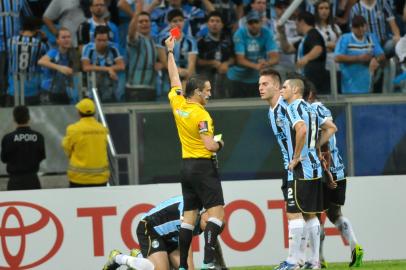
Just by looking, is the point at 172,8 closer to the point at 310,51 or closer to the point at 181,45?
the point at 181,45

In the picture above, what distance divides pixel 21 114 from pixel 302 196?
5.42 m

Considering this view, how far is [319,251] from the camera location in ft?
42.8

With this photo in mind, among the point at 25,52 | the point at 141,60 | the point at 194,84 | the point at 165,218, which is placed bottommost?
the point at 165,218

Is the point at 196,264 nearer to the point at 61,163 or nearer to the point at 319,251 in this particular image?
the point at 319,251

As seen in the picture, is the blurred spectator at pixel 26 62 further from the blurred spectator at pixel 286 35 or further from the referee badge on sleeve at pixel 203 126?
the referee badge on sleeve at pixel 203 126

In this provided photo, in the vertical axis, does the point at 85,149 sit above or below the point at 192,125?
below

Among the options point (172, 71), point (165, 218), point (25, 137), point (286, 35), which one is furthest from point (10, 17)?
point (165, 218)

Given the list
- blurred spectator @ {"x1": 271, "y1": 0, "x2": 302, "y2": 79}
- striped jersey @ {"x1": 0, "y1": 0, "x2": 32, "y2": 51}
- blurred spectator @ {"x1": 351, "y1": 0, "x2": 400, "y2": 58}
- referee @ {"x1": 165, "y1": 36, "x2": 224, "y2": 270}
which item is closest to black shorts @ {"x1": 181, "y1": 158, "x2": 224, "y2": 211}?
referee @ {"x1": 165, "y1": 36, "x2": 224, "y2": 270}

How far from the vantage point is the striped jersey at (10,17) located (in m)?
17.6

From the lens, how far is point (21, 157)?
16250mm

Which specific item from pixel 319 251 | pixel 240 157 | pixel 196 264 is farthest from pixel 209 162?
pixel 240 157

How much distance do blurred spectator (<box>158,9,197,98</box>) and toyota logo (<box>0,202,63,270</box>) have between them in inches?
110

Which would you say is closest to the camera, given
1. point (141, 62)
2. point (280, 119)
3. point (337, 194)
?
point (280, 119)

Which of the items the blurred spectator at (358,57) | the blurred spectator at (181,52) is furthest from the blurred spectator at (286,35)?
the blurred spectator at (181,52)
